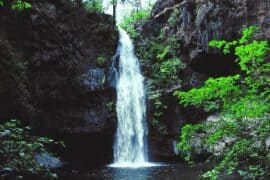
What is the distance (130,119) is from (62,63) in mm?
4984

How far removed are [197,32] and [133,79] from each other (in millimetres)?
5018

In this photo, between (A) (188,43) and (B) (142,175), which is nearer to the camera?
(B) (142,175)

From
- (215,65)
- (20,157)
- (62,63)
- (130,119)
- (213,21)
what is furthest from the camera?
(130,119)

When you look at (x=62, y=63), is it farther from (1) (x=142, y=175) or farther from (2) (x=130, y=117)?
(1) (x=142, y=175)

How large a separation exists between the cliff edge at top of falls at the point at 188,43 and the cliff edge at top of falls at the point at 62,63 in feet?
8.95

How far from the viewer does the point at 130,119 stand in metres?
19.9

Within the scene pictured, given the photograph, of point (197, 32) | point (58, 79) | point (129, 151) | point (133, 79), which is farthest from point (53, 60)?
point (197, 32)

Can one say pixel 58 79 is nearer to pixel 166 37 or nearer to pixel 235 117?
pixel 166 37

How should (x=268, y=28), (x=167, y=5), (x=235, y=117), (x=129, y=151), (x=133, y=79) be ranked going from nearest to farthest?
(x=235, y=117)
(x=268, y=28)
(x=129, y=151)
(x=133, y=79)
(x=167, y=5)

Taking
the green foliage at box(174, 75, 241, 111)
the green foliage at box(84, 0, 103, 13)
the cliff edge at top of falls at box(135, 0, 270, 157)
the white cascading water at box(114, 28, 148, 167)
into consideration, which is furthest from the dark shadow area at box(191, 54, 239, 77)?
the green foliage at box(174, 75, 241, 111)

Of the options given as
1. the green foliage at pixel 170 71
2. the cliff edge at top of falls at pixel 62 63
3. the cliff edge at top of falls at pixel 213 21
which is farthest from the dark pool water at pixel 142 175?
the cliff edge at top of falls at pixel 213 21

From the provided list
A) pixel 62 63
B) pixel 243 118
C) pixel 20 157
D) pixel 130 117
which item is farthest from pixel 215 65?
pixel 20 157

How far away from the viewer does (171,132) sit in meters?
19.1

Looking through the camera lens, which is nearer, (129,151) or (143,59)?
(129,151)
